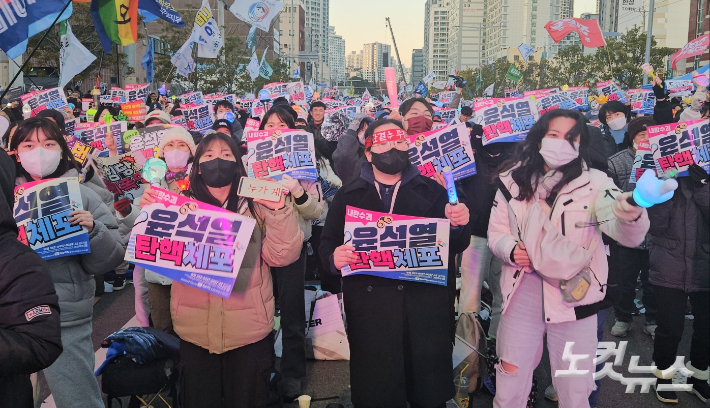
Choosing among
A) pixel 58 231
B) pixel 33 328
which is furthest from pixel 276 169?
pixel 33 328

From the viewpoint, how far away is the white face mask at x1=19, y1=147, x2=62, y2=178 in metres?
3.95

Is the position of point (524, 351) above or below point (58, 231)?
below

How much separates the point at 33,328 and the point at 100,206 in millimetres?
1865

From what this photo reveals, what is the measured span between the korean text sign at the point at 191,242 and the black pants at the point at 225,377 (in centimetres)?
45

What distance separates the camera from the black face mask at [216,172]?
3.71 meters

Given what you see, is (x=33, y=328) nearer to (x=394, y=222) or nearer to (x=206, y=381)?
(x=206, y=381)

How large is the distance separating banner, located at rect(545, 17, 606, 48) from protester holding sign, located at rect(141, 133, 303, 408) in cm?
2236

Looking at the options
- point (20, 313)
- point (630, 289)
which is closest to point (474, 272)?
point (630, 289)

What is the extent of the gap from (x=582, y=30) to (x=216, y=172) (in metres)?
23.2

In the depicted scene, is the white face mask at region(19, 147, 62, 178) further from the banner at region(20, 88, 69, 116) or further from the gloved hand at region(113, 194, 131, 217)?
the banner at region(20, 88, 69, 116)

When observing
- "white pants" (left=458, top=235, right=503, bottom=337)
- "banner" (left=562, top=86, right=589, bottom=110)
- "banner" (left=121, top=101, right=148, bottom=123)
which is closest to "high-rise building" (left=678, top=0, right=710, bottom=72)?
"banner" (left=562, top=86, right=589, bottom=110)

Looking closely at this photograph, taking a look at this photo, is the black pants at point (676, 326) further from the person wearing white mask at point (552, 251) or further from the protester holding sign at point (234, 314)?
the protester holding sign at point (234, 314)

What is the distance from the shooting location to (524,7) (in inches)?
6457

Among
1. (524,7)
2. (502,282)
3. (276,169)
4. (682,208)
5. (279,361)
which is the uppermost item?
(524,7)
